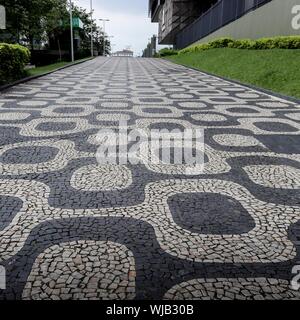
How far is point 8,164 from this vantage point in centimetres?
379

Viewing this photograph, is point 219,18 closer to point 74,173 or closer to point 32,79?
point 32,79

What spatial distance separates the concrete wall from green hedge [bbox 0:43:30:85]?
10087 millimetres

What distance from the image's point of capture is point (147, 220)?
104 inches

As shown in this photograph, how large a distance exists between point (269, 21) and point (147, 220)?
15.4 m

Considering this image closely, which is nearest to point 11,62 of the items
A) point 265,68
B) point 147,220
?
point 265,68

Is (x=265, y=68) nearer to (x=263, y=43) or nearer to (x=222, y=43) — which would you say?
(x=263, y=43)

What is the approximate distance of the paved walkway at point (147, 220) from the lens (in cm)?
195

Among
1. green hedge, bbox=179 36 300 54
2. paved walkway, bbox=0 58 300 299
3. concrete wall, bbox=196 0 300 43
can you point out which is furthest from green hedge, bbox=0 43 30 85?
concrete wall, bbox=196 0 300 43

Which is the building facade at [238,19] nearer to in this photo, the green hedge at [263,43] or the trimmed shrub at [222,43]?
the trimmed shrub at [222,43]

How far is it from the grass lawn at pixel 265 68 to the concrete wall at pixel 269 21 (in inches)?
53.0

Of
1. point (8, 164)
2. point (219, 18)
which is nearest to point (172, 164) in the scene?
point (8, 164)

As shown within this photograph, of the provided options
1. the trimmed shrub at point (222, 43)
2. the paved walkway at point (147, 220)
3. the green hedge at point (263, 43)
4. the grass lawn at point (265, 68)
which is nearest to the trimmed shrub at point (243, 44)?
→ the green hedge at point (263, 43)

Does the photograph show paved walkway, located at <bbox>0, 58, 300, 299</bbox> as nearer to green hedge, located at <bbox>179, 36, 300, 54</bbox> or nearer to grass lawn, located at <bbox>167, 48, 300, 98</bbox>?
grass lawn, located at <bbox>167, 48, 300, 98</bbox>

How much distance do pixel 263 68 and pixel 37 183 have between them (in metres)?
10.2
